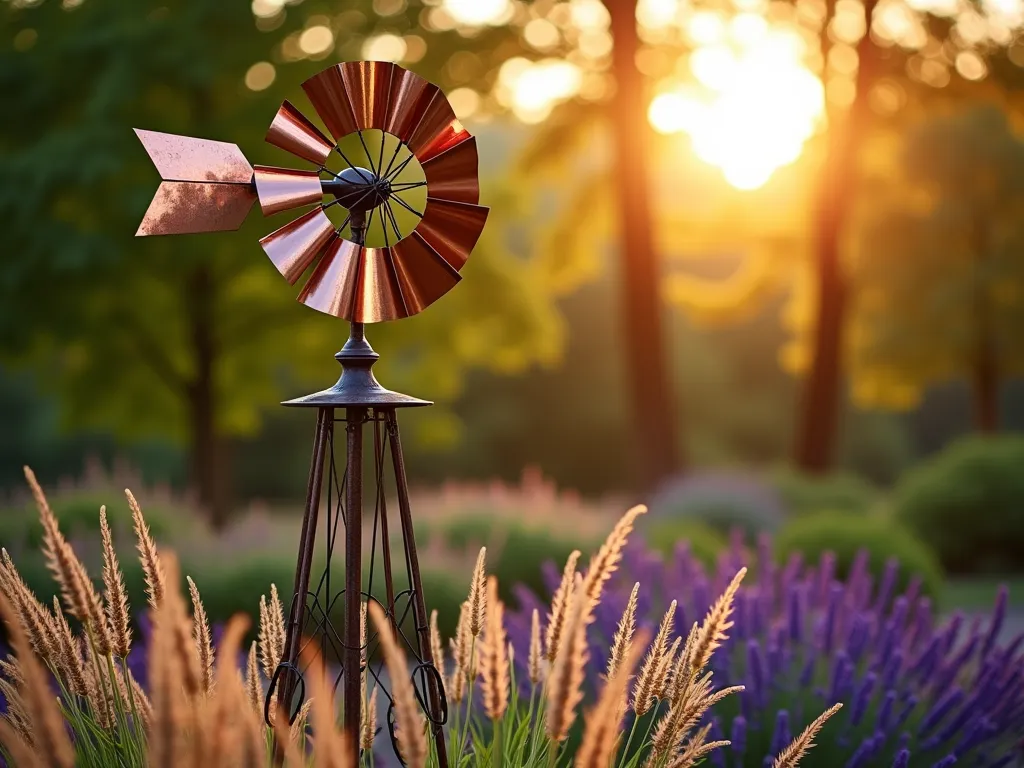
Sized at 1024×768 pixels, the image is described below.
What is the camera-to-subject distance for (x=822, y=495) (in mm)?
12008

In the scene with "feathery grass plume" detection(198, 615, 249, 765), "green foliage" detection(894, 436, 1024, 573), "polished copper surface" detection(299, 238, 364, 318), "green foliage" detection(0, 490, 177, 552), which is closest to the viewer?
"feathery grass plume" detection(198, 615, 249, 765)

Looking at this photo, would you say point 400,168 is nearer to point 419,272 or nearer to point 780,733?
point 419,272

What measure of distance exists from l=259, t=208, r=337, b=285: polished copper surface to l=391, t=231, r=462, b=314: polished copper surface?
202mm

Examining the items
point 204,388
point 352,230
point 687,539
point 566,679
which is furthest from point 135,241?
point 566,679

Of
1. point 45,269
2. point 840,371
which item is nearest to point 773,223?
point 840,371

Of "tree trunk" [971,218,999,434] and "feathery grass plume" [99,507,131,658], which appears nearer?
"feathery grass plume" [99,507,131,658]

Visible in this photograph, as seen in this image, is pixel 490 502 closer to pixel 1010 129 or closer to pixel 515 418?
pixel 1010 129

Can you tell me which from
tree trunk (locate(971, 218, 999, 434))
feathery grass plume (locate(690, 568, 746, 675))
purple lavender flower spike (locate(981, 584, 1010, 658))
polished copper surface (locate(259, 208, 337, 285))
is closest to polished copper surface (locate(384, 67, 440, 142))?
polished copper surface (locate(259, 208, 337, 285))

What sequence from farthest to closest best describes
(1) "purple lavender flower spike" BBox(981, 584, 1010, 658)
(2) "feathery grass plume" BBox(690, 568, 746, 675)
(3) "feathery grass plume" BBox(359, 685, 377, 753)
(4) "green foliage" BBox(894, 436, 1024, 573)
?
1. (4) "green foliage" BBox(894, 436, 1024, 573)
2. (1) "purple lavender flower spike" BBox(981, 584, 1010, 658)
3. (3) "feathery grass plume" BBox(359, 685, 377, 753)
4. (2) "feathery grass plume" BBox(690, 568, 746, 675)

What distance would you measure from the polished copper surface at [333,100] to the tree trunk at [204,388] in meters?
8.49

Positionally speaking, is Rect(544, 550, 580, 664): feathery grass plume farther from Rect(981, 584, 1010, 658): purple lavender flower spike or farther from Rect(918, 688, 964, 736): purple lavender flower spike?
Rect(981, 584, 1010, 658): purple lavender flower spike

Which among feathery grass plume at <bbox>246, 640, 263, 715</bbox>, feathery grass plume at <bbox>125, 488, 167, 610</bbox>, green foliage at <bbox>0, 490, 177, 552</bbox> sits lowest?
green foliage at <bbox>0, 490, 177, 552</bbox>

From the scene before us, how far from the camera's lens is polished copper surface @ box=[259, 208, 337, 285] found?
2.73 meters

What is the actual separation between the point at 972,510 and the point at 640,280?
Result: 457 centimetres
